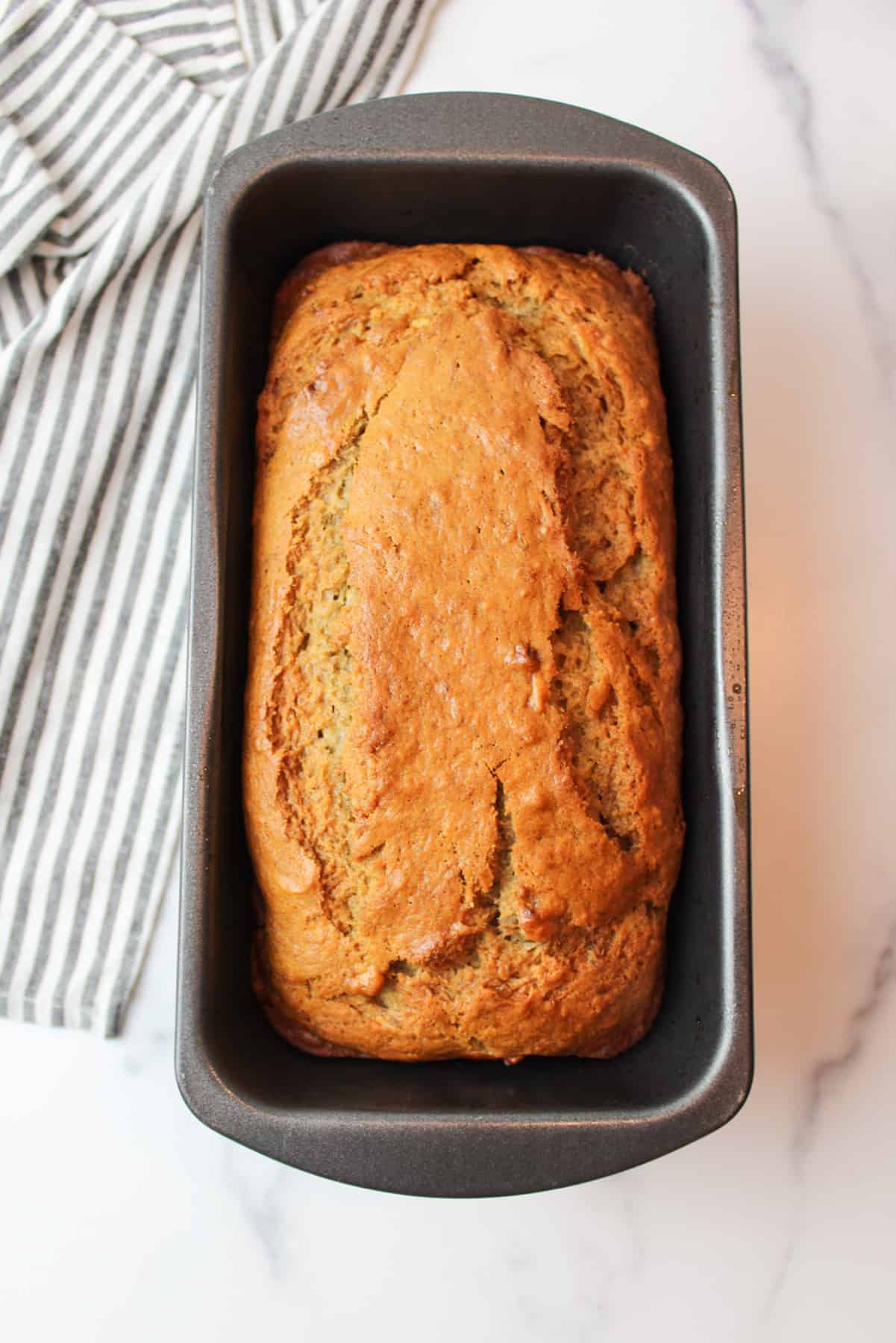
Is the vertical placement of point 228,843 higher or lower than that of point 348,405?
lower

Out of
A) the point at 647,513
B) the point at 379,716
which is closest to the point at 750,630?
the point at 647,513

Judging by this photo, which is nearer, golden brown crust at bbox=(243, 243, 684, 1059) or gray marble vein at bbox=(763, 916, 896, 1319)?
golden brown crust at bbox=(243, 243, 684, 1059)

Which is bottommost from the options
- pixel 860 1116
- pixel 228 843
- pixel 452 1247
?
pixel 452 1247

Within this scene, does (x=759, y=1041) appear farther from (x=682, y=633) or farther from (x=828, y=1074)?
(x=682, y=633)

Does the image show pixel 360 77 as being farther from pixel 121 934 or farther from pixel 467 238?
pixel 121 934

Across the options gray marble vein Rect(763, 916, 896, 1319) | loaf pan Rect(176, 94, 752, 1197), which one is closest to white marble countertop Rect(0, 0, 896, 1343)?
gray marble vein Rect(763, 916, 896, 1319)

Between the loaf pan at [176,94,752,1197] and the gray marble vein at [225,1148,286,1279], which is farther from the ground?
the loaf pan at [176,94,752,1197]

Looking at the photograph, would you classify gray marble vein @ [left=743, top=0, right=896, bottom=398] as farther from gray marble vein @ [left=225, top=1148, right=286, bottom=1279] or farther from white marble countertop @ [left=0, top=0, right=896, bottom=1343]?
gray marble vein @ [left=225, top=1148, right=286, bottom=1279]

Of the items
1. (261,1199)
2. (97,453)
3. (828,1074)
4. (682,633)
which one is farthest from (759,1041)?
(97,453)
